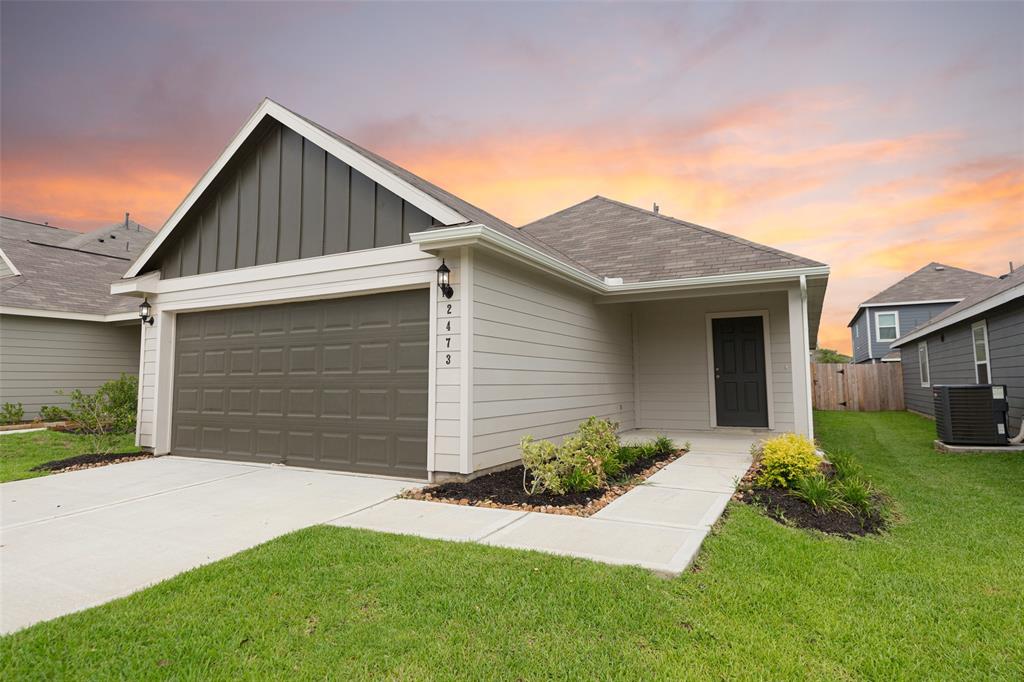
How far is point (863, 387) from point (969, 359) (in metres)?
6.84

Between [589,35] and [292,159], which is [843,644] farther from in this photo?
[589,35]

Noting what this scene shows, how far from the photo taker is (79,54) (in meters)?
8.91

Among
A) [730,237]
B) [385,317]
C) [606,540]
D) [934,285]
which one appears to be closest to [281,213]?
[385,317]

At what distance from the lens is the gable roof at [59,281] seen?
12.0 metres

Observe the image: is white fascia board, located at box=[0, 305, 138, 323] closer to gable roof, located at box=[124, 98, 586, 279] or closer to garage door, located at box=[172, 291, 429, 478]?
gable roof, located at box=[124, 98, 586, 279]

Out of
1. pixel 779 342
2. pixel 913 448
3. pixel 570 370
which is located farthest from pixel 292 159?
pixel 913 448

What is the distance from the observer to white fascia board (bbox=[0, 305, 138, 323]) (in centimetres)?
1125

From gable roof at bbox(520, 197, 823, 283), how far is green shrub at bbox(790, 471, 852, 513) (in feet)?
11.8

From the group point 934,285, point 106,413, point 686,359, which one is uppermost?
point 934,285

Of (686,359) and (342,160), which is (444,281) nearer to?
(342,160)

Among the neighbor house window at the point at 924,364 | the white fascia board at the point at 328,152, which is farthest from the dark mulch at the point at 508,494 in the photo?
the neighbor house window at the point at 924,364

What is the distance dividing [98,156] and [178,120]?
1677 mm

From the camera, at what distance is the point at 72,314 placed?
12.2 metres

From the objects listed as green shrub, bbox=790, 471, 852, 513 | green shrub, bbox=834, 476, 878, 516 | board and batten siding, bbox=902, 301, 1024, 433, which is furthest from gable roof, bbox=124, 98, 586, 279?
board and batten siding, bbox=902, 301, 1024, 433
